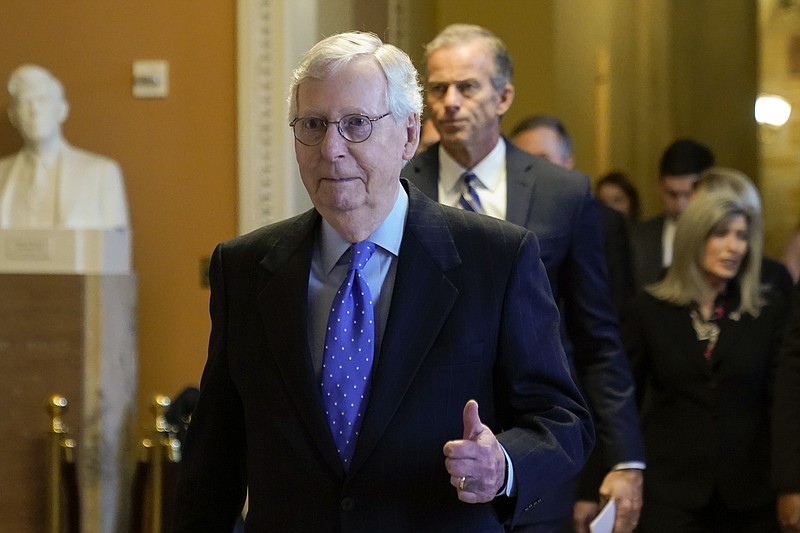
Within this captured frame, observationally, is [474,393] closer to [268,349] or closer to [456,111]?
[268,349]

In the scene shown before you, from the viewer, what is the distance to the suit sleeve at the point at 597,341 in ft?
11.2

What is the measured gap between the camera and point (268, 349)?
7.14ft

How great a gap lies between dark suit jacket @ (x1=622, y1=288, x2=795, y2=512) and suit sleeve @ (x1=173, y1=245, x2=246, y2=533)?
2.43 meters

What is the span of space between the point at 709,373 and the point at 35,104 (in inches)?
128

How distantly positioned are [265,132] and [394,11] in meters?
1.81

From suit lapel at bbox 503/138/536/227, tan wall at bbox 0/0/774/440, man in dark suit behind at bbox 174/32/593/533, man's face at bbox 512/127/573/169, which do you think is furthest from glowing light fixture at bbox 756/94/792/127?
man in dark suit behind at bbox 174/32/593/533

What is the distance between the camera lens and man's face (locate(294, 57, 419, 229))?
6.79 ft

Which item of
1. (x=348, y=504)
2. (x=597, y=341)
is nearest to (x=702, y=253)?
(x=597, y=341)

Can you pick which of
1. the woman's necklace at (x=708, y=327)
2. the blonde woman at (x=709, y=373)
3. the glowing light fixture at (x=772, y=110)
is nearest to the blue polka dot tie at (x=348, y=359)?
the blonde woman at (x=709, y=373)

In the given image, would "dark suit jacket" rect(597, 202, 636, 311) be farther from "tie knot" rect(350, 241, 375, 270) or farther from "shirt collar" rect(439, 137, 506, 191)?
"tie knot" rect(350, 241, 375, 270)

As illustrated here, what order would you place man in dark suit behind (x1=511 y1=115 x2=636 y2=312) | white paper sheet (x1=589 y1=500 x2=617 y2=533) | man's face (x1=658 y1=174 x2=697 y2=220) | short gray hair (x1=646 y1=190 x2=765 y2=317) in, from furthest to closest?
man's face (x1=658 y1=174 x2=697 y2=220), man in dark suit behind (x1=511 y1=115 x2=636 y2=312), short gray hair (x1=646 y1=190 x2=765 y2=317), white paper sheet (x1=589 y1=500 x2=617 y2=533)

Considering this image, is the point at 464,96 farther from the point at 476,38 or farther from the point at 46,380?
the point at 46,380

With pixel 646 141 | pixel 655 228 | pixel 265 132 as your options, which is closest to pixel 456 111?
pixel 265 132

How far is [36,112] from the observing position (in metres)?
5.87
